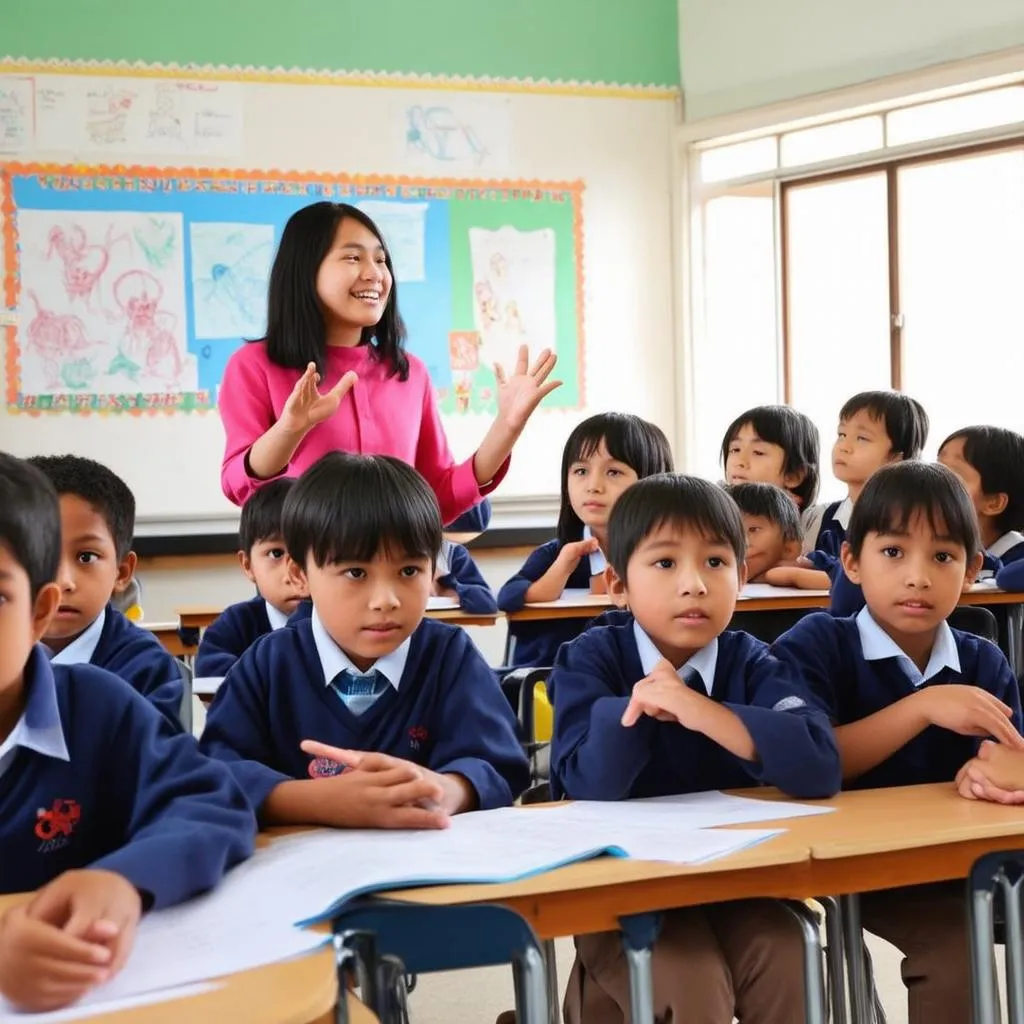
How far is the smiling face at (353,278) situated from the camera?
9.00 ft

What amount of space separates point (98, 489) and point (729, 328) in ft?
14.2

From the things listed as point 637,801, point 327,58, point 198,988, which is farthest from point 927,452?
point 198,988

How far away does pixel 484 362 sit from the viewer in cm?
588

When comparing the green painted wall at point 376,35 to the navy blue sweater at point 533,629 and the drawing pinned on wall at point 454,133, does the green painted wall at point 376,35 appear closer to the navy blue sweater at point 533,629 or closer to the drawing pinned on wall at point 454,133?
the drawing pinned on wall at point 454,133

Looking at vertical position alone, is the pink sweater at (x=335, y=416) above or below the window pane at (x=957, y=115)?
below

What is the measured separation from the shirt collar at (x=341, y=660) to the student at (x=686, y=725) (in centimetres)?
21

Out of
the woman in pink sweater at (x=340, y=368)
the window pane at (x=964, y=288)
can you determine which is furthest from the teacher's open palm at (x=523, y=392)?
the window pane at (x=964, y=288)

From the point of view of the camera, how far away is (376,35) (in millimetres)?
5711

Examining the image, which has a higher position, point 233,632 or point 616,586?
point 616,586

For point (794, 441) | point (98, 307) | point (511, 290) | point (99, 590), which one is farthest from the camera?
point (511, 290)

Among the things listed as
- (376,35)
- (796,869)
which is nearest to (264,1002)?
(796,869)

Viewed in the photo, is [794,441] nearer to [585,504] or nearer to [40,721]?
[585,504]

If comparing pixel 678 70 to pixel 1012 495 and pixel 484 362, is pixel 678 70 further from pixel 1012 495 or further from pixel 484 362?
pixel 1012 495

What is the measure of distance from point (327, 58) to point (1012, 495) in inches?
127
